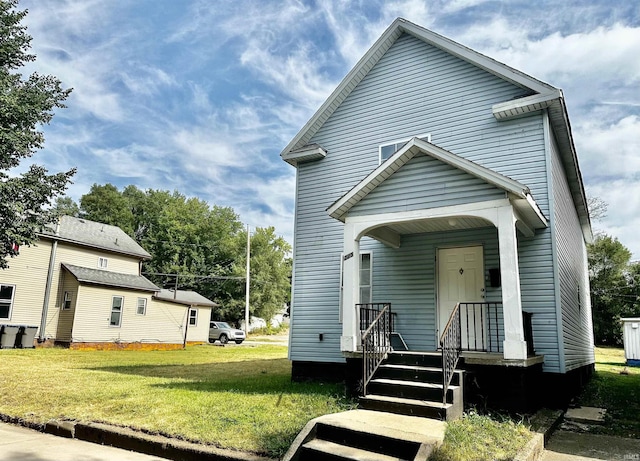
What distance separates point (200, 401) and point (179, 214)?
42434 millimetres

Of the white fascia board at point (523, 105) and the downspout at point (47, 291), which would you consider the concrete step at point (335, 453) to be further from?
the downspout at point (47, 291)

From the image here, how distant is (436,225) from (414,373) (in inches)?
122

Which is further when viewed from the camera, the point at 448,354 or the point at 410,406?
the point at 448,354

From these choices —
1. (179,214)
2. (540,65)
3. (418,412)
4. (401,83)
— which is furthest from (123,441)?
(179,214)

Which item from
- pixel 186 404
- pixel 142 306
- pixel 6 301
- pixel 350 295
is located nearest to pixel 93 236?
pixel 142 306

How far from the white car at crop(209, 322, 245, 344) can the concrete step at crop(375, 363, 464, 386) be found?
23.7 meters

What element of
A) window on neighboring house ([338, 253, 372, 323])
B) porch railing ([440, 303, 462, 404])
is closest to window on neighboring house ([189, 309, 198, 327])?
window on neighboring house ([338, 253, 372, 323])

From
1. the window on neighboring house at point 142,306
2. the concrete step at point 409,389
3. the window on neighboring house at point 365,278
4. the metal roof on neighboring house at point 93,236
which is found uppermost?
the metal roof on neighboring house at point 93,236

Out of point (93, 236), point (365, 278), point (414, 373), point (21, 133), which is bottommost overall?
point (414, 373)

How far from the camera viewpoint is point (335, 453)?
433cm

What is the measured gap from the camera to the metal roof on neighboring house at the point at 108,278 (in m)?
19.1

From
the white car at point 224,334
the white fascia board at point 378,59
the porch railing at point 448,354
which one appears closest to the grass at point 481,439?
the porch railing at point 448,354

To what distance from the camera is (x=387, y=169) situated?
7332 millimetres

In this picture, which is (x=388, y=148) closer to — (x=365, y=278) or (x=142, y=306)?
(x=365, y=278)
